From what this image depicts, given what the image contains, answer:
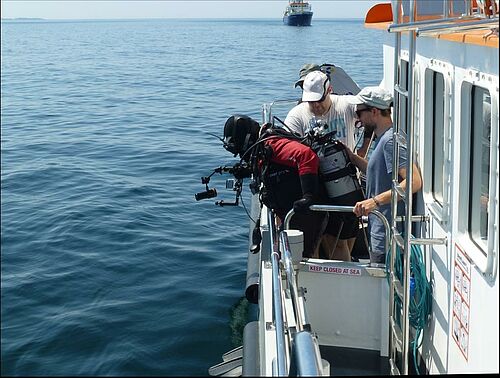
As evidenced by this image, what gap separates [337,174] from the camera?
471cm

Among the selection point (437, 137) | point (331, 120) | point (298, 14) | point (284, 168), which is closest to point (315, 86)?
point (331, 120)

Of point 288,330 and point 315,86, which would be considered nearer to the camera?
point 288,330

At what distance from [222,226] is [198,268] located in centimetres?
194

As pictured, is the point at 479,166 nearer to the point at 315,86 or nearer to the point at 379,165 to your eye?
the point at 379,165

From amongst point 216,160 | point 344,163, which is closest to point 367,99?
point 344,163

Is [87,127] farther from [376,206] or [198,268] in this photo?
[376,206]

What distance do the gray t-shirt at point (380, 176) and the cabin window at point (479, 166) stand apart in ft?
1.96

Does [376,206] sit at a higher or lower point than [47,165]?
higher

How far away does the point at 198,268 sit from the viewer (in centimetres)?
803

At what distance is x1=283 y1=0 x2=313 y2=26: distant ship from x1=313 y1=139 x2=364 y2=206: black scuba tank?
96496 mm

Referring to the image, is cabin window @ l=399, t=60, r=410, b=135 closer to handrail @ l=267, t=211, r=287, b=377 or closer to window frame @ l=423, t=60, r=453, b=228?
window frame @ l=423, t=60, r=453, b=228

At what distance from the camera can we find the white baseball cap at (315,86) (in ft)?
16.4

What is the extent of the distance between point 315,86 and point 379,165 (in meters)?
1.03

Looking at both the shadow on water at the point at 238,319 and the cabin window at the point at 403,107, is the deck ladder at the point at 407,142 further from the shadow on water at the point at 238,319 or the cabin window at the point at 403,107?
the shadow on water at the point at 238,319
